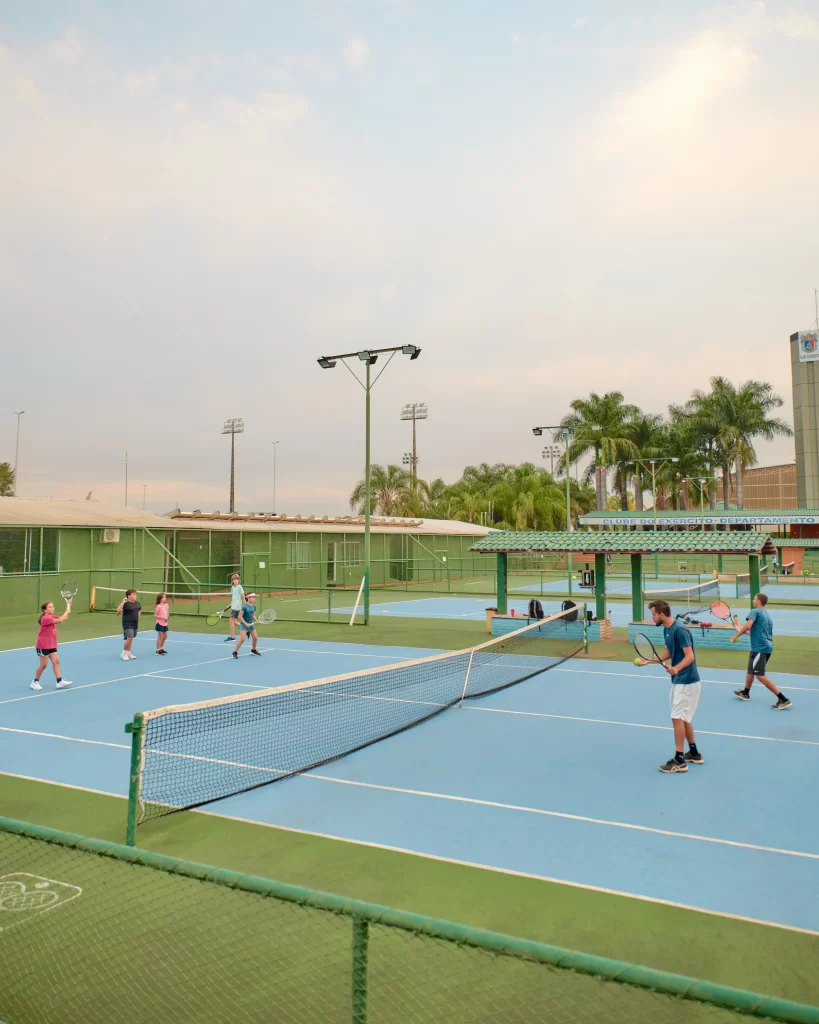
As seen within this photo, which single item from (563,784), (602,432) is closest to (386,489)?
(602,432)

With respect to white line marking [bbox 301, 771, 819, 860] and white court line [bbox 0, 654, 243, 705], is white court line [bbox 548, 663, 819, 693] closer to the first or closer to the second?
white court line [bbox 0, 654, 243, 705]

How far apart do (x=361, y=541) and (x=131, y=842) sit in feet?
125

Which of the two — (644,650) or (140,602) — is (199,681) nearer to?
(644,650)

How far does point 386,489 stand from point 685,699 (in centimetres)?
5661

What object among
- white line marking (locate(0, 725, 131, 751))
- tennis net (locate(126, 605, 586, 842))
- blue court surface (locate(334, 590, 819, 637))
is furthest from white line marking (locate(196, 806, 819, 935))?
blue court surface (locate(334, 590, 819, 637))

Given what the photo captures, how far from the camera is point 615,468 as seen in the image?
6838cm

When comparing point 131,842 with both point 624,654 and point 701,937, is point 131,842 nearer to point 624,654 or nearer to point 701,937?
point 701,937

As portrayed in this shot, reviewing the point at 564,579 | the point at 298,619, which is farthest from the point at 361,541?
the point at 298,619

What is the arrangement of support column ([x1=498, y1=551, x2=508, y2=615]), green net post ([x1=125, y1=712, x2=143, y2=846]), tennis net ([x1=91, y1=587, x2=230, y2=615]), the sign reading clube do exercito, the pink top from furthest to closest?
the sign reading clube do exercito, tennis net ([x1=91, y1=587, x2=230, y2=615]), support column ([x1=498, y1=551, x2=508, y2=615]), the pink top, green net post ([x1=125, y1=712, x2=143, y2=846])

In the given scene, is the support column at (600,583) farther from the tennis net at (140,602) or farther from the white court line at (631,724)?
the tennis net at (140,602)

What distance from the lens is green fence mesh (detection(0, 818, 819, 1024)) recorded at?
13.8 feet

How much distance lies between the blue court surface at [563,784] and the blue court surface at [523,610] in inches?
413

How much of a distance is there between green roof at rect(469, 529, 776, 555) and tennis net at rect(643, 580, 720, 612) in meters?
8.34

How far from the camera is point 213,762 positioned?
29.6 feet
